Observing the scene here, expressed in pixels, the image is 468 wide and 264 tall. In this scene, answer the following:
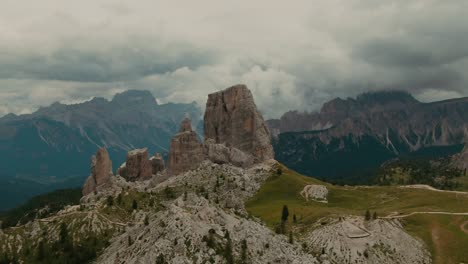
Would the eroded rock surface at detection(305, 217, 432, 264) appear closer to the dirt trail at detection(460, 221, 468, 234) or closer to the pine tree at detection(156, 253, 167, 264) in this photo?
the dirt trail at detection(460, 221, 468, 234)

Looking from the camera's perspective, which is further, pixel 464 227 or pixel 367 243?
pixel 464 227

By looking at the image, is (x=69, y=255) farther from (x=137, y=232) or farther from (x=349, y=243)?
(x=349, y=243)

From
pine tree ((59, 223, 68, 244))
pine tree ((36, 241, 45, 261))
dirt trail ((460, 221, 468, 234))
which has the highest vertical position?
dirt trail ((460, 221, 468, 234))

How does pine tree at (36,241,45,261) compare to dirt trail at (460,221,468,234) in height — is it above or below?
below

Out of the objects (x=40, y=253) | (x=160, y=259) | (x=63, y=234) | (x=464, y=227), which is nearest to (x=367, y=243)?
(x=464, y=227)

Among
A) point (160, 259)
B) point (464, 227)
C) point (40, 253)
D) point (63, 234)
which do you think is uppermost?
point (160, 259)

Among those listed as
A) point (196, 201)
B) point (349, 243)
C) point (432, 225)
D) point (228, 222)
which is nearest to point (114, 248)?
point (196, 201)

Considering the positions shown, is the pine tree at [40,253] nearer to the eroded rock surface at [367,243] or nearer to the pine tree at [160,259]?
the pine tree at [160,259]

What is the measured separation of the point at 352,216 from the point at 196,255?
227ft

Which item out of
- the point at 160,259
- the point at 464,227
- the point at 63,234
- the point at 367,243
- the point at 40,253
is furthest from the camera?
the point at 63,234

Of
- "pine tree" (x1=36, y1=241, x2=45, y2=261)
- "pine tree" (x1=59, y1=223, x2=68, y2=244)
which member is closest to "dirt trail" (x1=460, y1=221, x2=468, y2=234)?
"pine tree" (x1=59, y1=223, x2=68, y2=244)

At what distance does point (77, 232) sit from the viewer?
18850 cm

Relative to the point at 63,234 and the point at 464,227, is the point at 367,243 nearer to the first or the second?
the point at 464,227

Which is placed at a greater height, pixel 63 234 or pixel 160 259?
→ pixel 160 259
